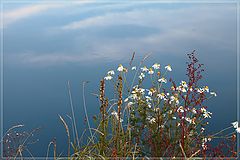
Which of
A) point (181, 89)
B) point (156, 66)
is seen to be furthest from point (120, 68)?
point (181, 89)

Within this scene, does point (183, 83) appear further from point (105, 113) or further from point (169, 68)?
point (105, 113)

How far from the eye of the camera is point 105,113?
159 inches

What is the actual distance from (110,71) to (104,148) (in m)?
0.95

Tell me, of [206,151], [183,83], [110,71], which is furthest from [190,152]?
[110,71]

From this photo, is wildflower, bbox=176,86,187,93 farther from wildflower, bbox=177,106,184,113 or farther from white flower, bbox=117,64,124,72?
white flower, bbox=117,64,124,72

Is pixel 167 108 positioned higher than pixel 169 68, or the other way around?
pixel 169 68

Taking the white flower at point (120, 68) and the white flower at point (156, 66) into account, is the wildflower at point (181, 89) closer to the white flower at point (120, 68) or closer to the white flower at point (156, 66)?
the white flower at point (156, 66)

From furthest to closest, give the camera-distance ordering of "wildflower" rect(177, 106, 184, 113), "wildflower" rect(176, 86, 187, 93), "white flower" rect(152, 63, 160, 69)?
1. "white flower" rect(152, 63, 160, 69)
2. "wildflower" rect(176, 86, 187, 93)
3. "wildflower" rect(177, 106, 184, 113)

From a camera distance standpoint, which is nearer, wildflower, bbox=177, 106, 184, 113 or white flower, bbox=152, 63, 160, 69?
wildflower, bbox=177, 106, 184, 113

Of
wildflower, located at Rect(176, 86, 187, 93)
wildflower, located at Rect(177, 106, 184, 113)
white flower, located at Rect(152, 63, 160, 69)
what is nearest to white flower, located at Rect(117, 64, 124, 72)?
white flower, located at Rect(152, 63, 160, 69)

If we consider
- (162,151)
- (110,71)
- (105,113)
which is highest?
(110,71)

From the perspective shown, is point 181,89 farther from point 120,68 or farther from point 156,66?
point 120,68

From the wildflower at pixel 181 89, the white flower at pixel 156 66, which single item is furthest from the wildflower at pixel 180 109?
the white flower at pixel 156 66

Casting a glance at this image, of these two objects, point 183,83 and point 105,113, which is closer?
point 105,113
